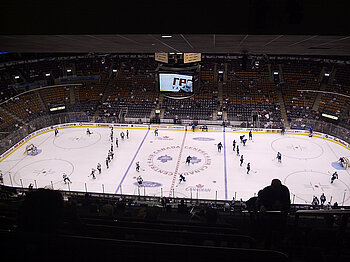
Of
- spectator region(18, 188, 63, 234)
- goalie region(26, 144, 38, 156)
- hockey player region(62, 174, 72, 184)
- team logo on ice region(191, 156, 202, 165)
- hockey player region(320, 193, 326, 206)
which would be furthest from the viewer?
goalie region(26, 144, 38, 156)

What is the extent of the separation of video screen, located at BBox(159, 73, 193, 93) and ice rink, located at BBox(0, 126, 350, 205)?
207 inches

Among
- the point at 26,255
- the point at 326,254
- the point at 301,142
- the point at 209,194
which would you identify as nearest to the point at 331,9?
the point at 326,254

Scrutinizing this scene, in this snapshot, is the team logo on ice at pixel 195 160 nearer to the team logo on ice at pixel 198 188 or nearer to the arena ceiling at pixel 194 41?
the team logo on ice at pixel 198 188

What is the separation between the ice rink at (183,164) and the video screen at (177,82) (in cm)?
525

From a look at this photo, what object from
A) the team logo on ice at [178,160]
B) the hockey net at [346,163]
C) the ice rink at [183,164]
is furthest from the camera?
the hockey net at [346,163]

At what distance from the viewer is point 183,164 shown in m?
21.3

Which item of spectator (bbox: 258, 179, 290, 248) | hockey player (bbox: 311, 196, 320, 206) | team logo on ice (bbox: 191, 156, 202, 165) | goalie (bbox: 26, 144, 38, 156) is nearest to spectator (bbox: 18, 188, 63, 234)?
spectator (bbox: 258, 179, 290, 248)

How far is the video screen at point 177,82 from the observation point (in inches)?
757

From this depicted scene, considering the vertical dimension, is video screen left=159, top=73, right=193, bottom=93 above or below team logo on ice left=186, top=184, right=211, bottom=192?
above

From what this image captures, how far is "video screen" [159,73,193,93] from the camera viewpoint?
19220 millimetres

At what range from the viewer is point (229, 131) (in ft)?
93.2

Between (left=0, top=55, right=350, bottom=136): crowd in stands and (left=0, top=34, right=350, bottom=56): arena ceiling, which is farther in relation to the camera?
(left=0, top=55, right=350, bottom=136): crowd in stands

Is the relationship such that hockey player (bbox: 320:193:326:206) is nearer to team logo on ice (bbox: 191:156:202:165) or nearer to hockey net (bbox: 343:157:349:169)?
hockey net (bbox: 343:157:349:169)

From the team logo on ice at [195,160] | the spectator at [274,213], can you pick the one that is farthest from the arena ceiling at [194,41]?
the team logo on ice at [195,160]
